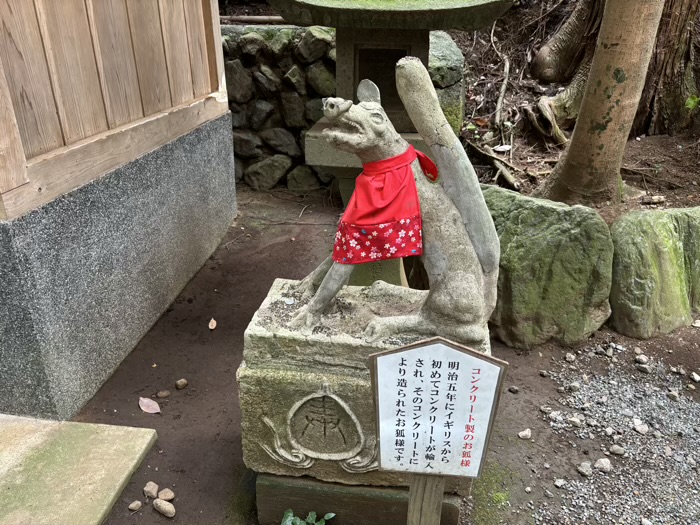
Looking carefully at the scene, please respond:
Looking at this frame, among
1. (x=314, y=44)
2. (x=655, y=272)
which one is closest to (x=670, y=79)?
(x=655, y=272)

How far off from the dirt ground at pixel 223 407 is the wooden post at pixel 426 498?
91cm

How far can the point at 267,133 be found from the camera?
6.52 meters

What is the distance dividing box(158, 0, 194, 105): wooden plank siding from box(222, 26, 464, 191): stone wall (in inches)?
68.0

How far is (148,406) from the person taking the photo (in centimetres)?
310

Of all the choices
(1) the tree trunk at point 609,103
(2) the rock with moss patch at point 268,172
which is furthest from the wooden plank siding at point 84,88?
(1) the tree trunk at point 609,103

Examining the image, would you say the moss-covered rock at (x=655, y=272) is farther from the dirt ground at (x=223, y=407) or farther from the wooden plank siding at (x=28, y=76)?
the wooden plank siding at (x=28, y=76)

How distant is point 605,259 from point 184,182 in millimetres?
3307

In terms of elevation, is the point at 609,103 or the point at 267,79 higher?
the point at 609,103

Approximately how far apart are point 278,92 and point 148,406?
436 centimetres

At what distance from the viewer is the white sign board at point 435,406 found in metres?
1.37

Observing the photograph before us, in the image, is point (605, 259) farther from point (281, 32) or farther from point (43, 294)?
point (281, 32)

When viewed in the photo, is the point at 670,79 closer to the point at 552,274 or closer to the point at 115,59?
the point at 552,274

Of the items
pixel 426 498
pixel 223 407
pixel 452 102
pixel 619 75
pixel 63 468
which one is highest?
pixel 619 75

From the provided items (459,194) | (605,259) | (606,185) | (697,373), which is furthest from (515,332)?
(459,194)
